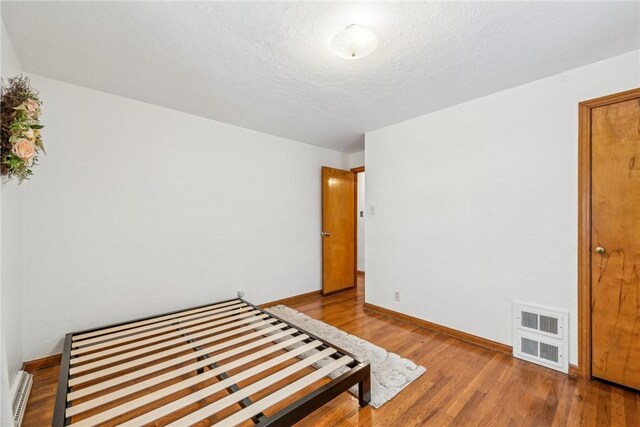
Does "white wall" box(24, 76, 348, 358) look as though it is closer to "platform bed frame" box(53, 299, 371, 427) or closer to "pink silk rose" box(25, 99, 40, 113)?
"platform bed frame" box(53, 299, 371, 427)

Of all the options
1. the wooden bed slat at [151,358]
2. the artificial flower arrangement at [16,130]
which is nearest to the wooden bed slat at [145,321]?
the wooden bed slat at [151,358]

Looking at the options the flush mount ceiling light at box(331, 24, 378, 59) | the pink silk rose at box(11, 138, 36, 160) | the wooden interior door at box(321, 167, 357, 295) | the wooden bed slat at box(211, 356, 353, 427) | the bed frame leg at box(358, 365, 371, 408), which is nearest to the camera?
the wooden bed slat at box(211, 356, 353, 427)

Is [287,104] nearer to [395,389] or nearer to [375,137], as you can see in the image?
[375,137]

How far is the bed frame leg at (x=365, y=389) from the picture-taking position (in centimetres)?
173

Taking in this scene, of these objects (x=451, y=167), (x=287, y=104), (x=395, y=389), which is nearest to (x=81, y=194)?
(x=287, y=104)

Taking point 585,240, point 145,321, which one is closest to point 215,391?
point 145,321

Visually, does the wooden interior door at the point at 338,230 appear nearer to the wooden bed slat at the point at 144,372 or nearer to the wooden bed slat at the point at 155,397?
the wooden bed slat at the point at 144,372

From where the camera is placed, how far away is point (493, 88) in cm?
239

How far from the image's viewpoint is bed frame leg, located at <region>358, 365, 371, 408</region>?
5.67ft

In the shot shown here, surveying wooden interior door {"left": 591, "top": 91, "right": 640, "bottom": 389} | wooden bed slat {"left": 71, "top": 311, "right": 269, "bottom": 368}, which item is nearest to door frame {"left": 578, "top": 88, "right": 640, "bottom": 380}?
wooden interior door {"left": 591, "top": 91, "right": 640, "bottom": 389}

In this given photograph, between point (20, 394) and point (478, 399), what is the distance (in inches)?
119

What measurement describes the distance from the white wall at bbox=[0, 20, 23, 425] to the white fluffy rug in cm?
198

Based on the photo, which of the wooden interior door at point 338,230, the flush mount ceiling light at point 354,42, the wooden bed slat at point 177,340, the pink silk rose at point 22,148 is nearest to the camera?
the pink silk rose at point 22,148

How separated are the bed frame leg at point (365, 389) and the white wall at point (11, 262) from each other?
195cm
